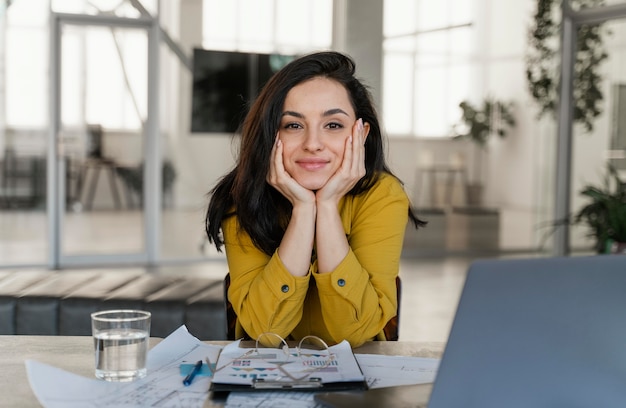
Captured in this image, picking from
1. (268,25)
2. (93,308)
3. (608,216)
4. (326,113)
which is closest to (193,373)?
(326,113)

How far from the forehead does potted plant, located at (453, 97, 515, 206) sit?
6.88 m

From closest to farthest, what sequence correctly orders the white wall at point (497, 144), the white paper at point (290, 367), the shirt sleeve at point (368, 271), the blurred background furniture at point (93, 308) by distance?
the white paper at point (290, 367)
the shirt sleeve at point (368, 271)
the blurred background furniture at point (93, 308)
the white wall at point (497, 144)

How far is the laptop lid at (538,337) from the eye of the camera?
3.12 ft

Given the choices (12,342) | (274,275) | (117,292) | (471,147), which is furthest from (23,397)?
(471,147)

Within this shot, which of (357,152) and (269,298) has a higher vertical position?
(357,152)

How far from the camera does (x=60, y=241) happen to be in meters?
7.70

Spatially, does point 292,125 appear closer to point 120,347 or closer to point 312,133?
point 312,133

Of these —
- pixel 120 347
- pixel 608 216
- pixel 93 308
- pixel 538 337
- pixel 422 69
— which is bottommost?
pixel 93 308

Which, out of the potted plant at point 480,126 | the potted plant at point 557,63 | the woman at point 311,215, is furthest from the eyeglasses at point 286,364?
the potted plant at point 480,126

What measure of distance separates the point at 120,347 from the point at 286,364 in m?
0.27

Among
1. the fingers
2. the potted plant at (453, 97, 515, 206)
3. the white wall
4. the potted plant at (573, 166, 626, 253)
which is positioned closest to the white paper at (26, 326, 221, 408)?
the fingers

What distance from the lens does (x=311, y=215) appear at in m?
1.88

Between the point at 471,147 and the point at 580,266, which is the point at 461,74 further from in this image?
the point at 580,266

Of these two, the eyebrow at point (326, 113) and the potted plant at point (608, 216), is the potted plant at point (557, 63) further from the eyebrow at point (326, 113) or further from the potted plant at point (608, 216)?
the eyebrow at point (326, 113)
